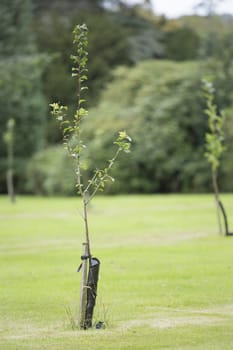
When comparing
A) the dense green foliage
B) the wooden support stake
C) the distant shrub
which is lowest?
the distant shrub

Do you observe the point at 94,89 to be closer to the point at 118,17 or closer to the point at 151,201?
the point at 118,17

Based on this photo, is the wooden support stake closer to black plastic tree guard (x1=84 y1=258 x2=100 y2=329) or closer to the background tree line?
black plastic tree guard (x1=84 y1=258 x2=100 y2=329)

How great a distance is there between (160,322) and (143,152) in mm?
42261

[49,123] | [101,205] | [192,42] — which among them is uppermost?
[192,42]

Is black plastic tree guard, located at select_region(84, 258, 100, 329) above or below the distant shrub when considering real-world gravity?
above

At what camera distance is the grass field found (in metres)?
10.6

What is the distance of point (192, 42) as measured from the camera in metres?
73.0

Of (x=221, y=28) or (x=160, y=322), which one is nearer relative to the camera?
(x=160, y=322)

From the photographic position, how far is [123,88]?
197ft

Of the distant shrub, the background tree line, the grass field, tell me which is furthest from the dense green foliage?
the grass field

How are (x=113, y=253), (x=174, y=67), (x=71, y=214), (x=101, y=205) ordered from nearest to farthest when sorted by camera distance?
1. (x=113, y=253)
2. (x=71, y=214)
3. (x=101, y=205)
4. (x=174, y=67)

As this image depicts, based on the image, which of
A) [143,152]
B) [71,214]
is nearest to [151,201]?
[71,214]

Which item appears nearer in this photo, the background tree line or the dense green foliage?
the background tree line

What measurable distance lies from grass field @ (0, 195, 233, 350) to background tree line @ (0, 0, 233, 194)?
1249cm
